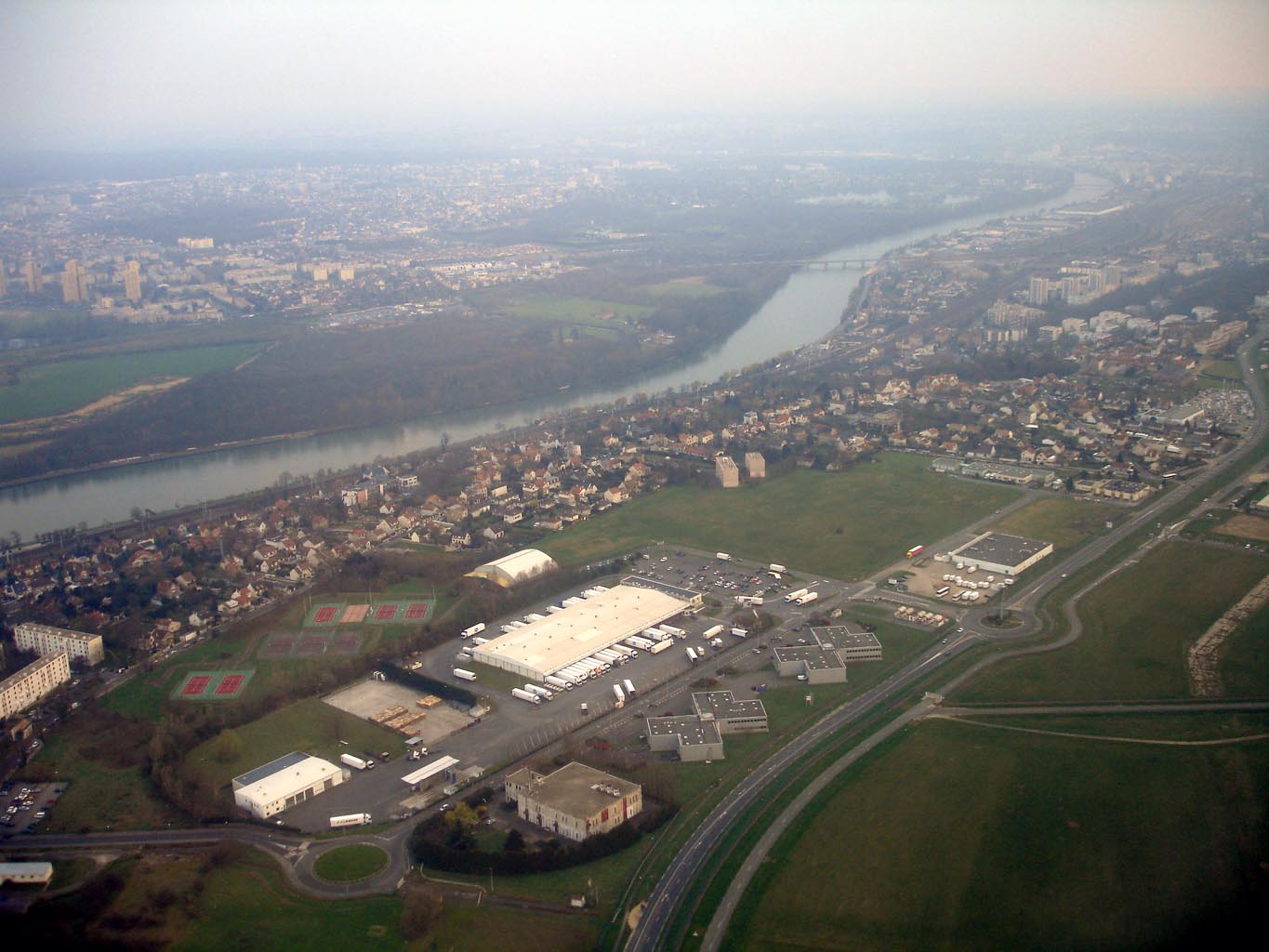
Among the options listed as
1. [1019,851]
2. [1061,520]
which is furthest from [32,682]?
[1061,520]

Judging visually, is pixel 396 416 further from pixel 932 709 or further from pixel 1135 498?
pixel 932 709

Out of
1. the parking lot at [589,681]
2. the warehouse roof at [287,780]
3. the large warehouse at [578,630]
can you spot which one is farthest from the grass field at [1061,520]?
the warehouse roof at [287,780]

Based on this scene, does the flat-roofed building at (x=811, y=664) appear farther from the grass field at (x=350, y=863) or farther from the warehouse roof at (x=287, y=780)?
the grass field at (x=350, y=863)

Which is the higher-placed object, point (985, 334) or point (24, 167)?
point (24, 167)

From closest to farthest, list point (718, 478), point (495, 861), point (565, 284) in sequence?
1. point (495, 861)
2. point (718, 478)
3. point (565, 284)

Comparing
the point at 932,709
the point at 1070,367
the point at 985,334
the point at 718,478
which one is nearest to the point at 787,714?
the point at 932,709
